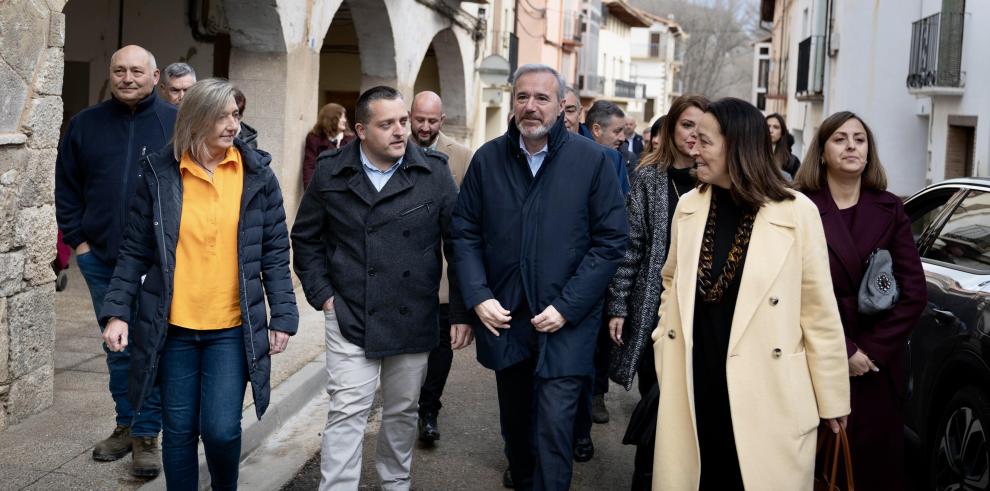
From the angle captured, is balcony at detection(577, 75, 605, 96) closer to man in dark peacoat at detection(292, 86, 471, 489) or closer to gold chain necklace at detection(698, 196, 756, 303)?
man in dark peacoat at detection(292, 86, 471, 489)

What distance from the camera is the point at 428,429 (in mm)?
6441

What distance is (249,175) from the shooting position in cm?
448

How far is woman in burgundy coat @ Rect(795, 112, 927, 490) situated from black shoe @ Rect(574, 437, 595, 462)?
73.3 inches

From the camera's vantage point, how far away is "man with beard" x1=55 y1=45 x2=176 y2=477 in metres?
5.29

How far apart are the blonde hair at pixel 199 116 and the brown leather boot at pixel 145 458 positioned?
59.8 inches

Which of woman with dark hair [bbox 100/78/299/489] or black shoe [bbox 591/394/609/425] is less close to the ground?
woman with dark hair [bbox 100/78/299/489]

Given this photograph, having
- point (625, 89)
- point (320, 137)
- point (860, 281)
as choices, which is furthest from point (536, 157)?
point (625, 89)

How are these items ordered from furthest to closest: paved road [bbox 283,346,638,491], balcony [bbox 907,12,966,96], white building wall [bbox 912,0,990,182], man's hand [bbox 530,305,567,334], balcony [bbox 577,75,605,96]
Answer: balcony [bbox 577,75,605,96]
balcony [bbox 907,12,966,96]
white building wall [bbox 912,0,990,182]
paved road [bbox 283,346,638,491]
man's hand [bbox 530,305,567,334]

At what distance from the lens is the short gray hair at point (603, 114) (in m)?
8.59

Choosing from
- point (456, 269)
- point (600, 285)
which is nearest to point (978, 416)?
point (600, 285)

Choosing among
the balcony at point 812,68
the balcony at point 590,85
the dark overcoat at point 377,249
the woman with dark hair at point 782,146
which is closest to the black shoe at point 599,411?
the dark overcoat at point 377,249

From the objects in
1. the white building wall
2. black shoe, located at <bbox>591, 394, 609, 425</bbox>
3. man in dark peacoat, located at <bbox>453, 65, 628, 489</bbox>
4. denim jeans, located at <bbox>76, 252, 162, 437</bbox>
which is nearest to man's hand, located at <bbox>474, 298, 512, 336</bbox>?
man in dark peacoat, located at <bbox>453, 65, 628, 489</bbox>

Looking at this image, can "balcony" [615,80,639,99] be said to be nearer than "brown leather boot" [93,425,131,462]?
No

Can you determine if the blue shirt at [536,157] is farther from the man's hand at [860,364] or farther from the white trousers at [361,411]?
the man's hand at [860,364]
